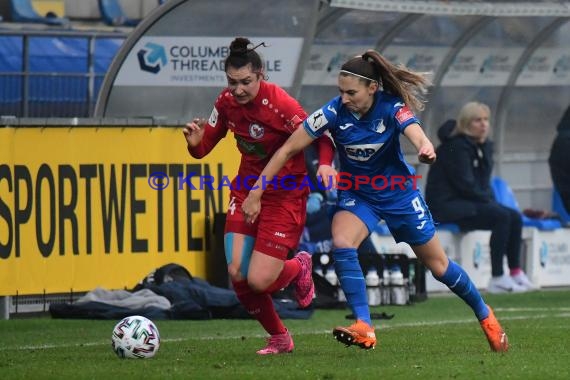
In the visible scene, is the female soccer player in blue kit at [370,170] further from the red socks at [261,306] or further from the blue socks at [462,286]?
the red socks at [261,306]

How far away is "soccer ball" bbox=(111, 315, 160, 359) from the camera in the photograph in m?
9.26

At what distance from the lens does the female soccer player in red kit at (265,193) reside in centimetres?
948

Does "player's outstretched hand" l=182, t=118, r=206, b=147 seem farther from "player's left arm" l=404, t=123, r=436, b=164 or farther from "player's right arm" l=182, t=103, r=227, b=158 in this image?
"player's left arm" l=404, t=123, r=436, b=164

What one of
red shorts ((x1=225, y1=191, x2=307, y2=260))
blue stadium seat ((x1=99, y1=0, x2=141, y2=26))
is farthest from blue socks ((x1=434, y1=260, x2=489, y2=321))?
blue stadium seat ((x1=99, y1=0, x2=141, y2=26))

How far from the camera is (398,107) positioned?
922 centimetres

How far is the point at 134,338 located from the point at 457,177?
28.8 ft

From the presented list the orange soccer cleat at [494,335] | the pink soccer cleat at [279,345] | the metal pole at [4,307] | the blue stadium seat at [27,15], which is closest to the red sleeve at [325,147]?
the pink soccer cleat at [279,345]

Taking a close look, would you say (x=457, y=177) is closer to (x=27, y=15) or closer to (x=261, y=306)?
(x=261, y=306)

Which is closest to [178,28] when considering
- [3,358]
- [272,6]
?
[272,6]

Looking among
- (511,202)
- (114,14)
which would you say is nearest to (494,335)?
(511,202)

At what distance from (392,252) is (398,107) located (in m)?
8.27

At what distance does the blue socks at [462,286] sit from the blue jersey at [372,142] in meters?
0.55

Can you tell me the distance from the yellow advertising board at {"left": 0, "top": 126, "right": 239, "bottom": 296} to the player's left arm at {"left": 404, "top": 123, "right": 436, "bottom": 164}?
5.57m

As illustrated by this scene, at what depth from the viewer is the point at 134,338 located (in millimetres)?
9297
